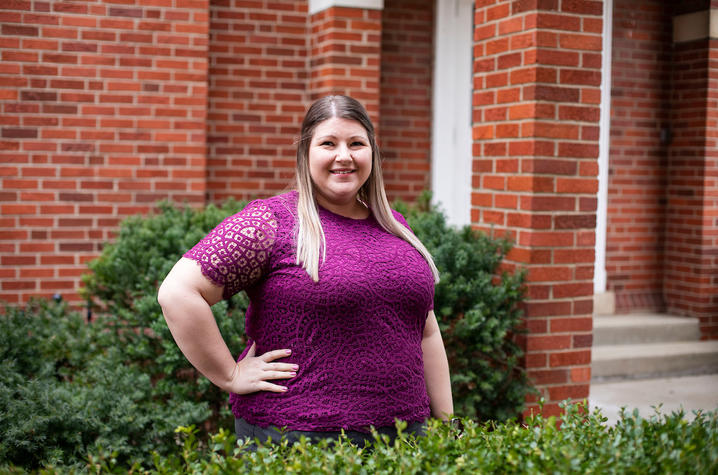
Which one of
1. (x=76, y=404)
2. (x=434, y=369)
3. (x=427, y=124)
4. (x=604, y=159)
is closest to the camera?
(x=434, y=369)

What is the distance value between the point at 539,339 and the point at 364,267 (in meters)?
2.15

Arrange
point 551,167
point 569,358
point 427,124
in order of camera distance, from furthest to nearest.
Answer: point 427,124, point 569,358, point 551,167

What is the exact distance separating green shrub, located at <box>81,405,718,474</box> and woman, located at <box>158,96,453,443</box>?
208 mm

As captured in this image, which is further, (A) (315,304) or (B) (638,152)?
(B) (638,152)

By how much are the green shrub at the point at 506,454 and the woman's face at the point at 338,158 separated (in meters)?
0.84

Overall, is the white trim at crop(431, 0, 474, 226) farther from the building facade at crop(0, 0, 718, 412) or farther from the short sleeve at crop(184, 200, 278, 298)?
the short sleeve at crop(184, 200, 278, 298)

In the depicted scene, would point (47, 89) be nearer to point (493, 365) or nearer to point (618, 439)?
point (493, 365)

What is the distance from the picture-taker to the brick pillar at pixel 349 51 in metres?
6.50

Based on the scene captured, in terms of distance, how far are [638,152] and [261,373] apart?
21.2ft

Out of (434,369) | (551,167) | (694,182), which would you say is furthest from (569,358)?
(694,182)

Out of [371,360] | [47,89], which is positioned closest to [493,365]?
[371,360]

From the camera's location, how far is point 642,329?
7.30 meters

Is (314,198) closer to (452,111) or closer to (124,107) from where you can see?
(124,107)

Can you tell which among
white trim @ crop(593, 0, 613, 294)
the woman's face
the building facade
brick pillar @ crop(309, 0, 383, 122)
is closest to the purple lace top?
the woman's face
